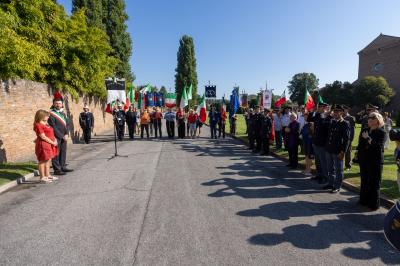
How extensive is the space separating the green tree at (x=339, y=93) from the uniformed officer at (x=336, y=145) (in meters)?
53.8

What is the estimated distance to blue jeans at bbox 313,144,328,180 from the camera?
8.16 metres

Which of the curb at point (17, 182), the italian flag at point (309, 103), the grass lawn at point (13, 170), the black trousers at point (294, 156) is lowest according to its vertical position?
the curb at point (17, 182)

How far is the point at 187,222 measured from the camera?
542cm

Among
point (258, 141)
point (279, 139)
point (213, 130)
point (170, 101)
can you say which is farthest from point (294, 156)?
point (170, 101)

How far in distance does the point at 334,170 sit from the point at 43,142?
7143 mm

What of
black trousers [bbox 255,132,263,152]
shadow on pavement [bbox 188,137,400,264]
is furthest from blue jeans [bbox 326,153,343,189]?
black trousers [bbox 255,132,263,152]

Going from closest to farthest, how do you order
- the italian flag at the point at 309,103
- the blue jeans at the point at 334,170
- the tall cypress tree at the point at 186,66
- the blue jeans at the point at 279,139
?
the blue jeans at the point at 334,170, the blue jeans at the point at 279,139, the italian flag at the point at 309,103, the tall cypress tree at the point at 186,66

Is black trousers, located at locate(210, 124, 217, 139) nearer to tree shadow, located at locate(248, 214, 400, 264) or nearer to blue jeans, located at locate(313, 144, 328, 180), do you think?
blue jeans, located at locate(313, 144, 328, 180)

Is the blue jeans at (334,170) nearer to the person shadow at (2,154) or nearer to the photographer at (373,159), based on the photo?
the photographer at (373,159)

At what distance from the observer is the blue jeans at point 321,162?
816 cm

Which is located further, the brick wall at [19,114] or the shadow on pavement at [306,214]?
the brick wall at [19,114]

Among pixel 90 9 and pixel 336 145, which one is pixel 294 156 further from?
pixel 90 9

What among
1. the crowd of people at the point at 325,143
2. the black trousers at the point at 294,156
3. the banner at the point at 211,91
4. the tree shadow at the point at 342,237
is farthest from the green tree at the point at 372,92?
the tree shadow at the point at 342,237

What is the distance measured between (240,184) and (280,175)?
5.62 ft
